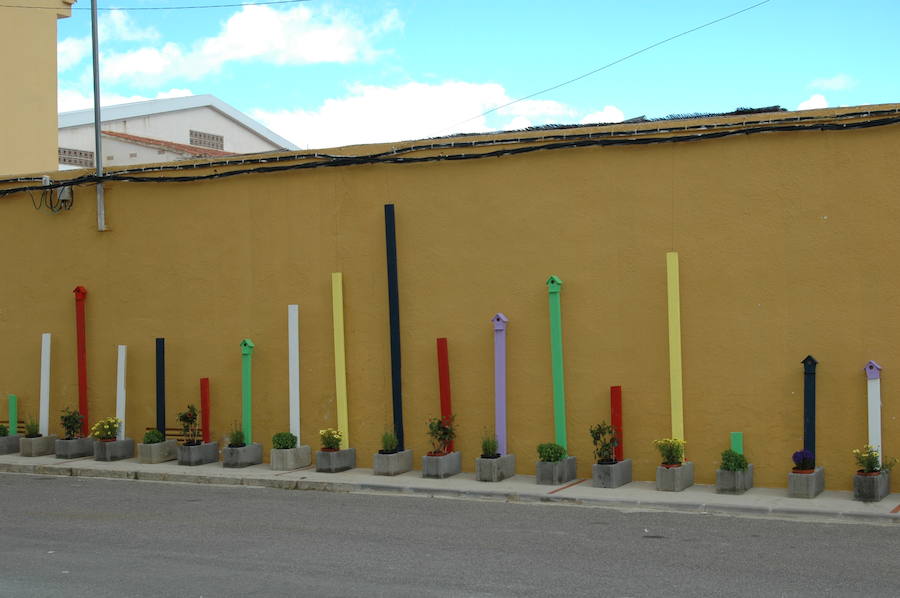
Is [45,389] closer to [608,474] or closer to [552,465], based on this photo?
[552,465]

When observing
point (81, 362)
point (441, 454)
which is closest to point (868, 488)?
point (441, 454)

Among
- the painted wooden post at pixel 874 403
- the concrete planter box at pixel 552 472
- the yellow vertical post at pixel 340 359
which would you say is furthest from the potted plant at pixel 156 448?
the painted wooden post at pixel 874 403

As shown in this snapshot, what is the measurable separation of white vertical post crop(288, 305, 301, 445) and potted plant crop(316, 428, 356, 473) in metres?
0.63

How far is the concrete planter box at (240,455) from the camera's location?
1512cm

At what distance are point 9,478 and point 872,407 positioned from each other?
11.5 metres

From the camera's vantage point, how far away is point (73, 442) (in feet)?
54.1

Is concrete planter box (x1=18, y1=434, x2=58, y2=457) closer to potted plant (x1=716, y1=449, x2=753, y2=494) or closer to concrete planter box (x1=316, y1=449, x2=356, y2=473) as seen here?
concrete planter box (x1=316, y1=449, x2=356, y2=473)

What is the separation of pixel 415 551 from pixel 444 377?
4.69m

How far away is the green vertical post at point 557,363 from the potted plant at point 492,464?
70cm

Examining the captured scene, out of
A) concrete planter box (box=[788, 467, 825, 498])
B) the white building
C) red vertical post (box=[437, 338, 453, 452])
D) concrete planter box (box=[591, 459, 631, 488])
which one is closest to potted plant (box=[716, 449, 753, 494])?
concrete planter box (box=[788, 467, 825, 498])

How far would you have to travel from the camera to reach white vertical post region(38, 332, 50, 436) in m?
17.4

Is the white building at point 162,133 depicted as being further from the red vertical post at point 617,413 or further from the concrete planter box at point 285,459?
the red vertical post at point 617,413

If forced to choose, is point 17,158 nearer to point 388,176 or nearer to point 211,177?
point 211,177

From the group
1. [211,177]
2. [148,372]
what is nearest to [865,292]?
[211,177]
